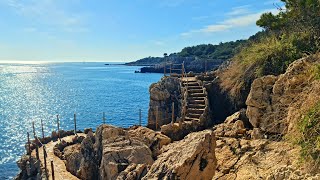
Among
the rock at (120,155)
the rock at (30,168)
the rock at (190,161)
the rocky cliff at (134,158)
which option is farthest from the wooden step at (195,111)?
the rock at (190,161)

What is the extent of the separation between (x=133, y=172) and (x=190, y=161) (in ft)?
9.14

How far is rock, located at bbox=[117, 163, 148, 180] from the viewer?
9.94 m

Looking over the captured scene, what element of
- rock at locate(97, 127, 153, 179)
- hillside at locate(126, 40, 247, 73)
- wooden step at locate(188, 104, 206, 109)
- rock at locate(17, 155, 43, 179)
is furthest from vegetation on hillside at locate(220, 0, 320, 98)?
hillside at locate(126, 40, 247, 73)

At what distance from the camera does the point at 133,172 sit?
10141 mm

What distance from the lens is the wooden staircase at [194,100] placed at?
19734mm

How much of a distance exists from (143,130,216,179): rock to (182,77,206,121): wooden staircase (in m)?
10.4

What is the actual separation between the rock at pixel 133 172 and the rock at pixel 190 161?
149cm

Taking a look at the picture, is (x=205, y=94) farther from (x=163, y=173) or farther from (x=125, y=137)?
(x=163, y=173)

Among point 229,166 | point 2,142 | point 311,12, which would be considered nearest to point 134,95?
point 2,142

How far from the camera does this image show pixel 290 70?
10164 millimetres

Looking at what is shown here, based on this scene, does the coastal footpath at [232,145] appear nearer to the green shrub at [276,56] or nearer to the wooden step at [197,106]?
the wooden step at [197,106]

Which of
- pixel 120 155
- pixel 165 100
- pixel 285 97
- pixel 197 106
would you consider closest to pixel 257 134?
pixel 285 97

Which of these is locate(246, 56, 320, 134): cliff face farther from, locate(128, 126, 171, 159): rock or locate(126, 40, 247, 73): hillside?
locate(126, 40, 247, 73): hillside

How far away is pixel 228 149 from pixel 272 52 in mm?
7370
